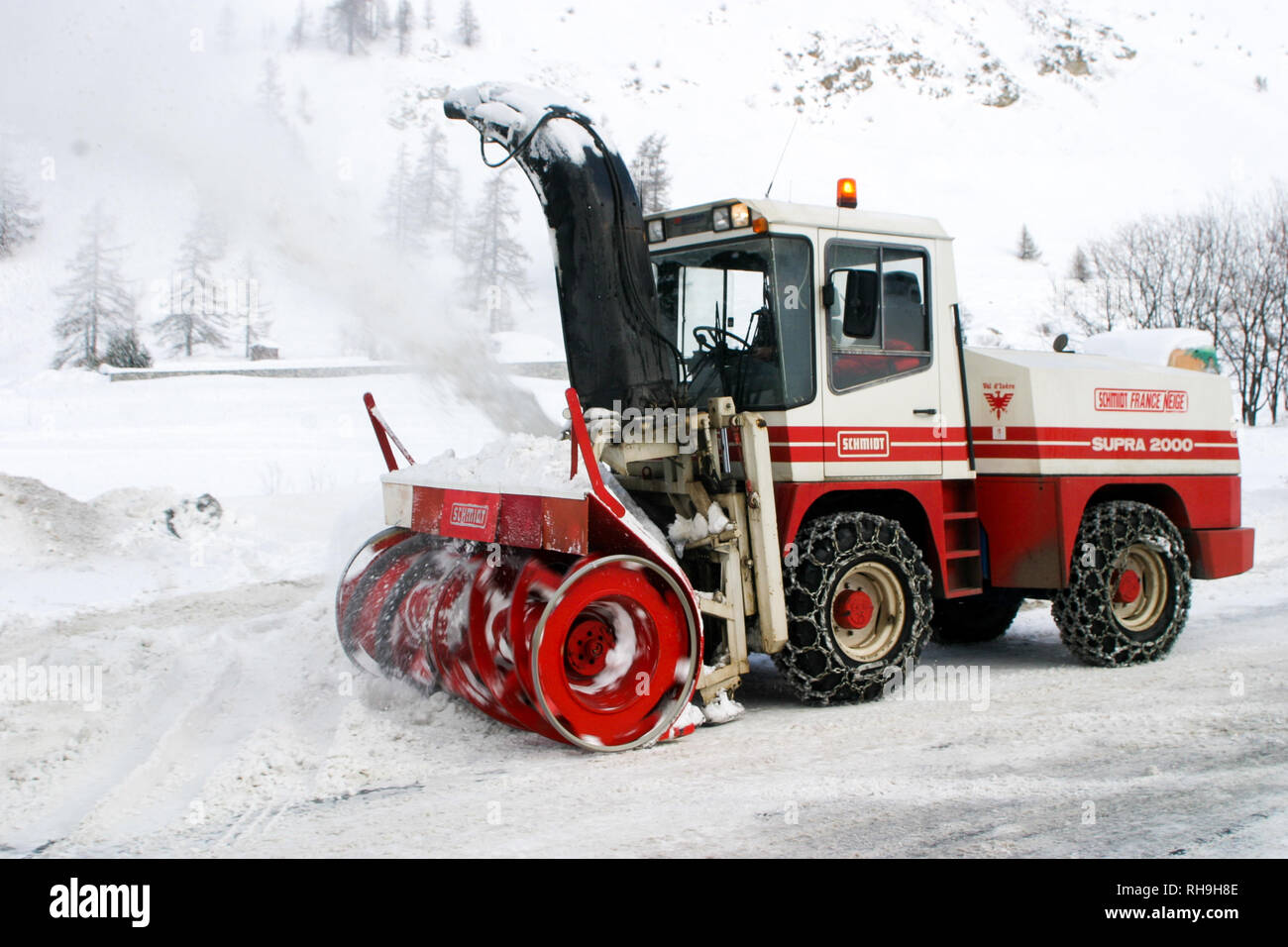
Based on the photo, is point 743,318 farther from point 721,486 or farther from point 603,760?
point 603,760

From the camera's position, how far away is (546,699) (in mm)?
4820

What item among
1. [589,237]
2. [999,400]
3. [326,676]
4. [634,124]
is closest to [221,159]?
[589,237]

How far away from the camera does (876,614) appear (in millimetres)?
6090

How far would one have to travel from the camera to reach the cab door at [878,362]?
5922 mm

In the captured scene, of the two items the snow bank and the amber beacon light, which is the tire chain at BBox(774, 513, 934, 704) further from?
the snow bank

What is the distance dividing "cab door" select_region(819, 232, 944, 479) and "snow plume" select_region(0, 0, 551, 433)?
253cm

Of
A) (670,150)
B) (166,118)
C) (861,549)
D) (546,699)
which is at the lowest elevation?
(546,699)

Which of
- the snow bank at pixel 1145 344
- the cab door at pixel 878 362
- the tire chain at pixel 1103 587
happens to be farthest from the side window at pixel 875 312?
the snow bank at pixel 1145 344

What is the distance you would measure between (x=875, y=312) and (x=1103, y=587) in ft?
8.08

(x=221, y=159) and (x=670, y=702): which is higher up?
(x=221, y=159)

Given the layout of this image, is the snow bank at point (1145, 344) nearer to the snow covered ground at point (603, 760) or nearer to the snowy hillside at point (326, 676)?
the snowy hillside at point (326, 676)
